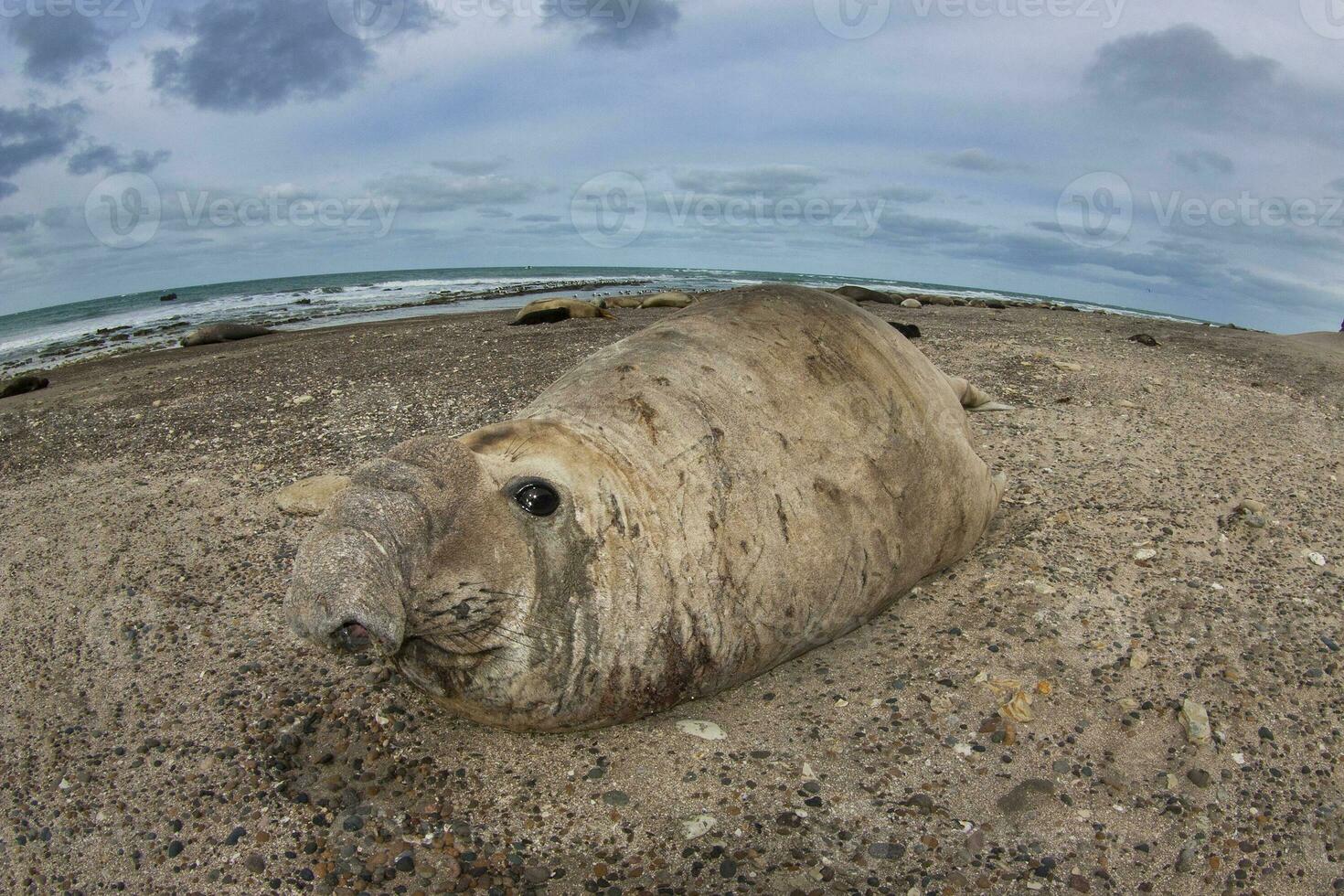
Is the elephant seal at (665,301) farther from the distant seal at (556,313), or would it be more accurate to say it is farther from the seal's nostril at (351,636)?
the seal's nostril at (351,636)

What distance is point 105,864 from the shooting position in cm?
271

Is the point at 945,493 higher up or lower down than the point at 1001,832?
higher up

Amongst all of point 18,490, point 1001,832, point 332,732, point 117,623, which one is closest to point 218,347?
point 18,490

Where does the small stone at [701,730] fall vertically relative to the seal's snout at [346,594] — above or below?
below

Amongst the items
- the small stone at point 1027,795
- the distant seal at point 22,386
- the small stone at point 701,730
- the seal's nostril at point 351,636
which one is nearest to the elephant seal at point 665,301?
the distant seal at point 22,386

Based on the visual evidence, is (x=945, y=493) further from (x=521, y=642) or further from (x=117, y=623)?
(x=117, y=623)

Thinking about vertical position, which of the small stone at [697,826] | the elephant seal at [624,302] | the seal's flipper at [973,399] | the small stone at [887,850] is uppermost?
the elephant seal at [624,302]

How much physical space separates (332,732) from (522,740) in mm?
728

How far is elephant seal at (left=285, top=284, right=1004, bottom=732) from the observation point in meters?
2.57

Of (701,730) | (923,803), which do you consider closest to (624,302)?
(701,730)

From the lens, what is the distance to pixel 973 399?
6.29 m

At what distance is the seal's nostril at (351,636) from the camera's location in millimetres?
2361

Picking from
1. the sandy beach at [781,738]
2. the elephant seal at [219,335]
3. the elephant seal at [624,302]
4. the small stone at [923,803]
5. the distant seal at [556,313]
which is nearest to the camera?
the sandy beach at [781,738]

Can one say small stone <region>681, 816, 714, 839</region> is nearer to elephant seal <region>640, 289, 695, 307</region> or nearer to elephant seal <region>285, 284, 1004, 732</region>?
elephant seal <region>285, 284, 1004, 732</region>
